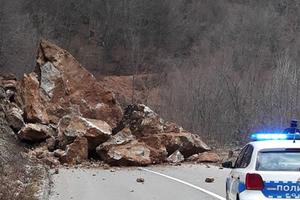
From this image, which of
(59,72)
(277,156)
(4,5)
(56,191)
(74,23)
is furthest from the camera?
(74,23)

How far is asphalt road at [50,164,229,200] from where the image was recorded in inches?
637

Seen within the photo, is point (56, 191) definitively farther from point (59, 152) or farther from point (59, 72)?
point (59, 72)

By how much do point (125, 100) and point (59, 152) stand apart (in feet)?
126

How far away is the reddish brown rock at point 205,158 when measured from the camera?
2861cm

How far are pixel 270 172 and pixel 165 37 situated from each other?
83.7 meters

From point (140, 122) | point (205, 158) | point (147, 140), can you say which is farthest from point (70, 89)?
point (205, 158)

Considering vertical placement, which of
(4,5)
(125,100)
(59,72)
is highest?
(4,5)

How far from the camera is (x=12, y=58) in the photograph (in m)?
65.2

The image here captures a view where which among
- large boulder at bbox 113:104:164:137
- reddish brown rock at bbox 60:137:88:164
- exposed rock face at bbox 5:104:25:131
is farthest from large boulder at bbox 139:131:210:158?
exposed rock face at bbox 5:104:25:131

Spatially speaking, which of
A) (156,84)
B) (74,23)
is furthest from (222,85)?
(74,23)

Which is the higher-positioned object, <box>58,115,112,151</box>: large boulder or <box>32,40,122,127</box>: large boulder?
<box>32,40,122,127</box>: large boulder

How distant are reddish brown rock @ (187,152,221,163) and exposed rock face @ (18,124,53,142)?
21.7 feet

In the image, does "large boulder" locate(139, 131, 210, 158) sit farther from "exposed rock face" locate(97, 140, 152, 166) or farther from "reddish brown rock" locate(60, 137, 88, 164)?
"reddish brown rock" locate(60, 137, 88, 164)

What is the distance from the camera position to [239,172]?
10.3m
